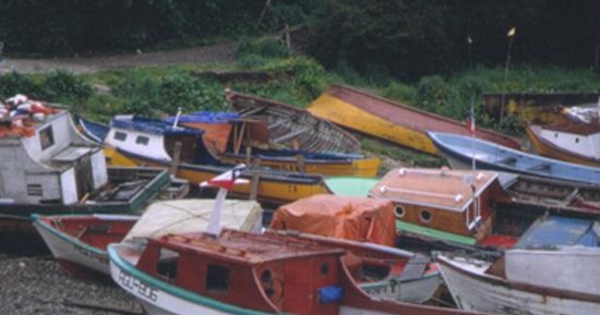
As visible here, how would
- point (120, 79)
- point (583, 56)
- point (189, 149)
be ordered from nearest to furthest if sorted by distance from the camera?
point (189, 149), point (120, 79), point (583, 56)

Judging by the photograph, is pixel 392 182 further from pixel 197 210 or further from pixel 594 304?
pixel 594 304

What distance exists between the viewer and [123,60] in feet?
117

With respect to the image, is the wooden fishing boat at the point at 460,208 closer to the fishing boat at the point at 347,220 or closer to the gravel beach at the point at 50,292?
the fishing boat at the point at 347,220

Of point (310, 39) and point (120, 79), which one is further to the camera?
point (310, 39)

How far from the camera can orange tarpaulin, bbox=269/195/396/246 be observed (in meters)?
18.1

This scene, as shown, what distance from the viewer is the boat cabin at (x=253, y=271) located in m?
14.9

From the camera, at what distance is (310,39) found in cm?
3800

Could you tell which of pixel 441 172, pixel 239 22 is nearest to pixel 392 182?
pixel 441 172

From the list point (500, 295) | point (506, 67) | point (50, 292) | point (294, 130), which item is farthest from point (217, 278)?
point (506, 67)

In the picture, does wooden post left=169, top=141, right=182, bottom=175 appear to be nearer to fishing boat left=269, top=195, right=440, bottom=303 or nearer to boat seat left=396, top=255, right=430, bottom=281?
fishing boat left=269, top=195, right=440, bottom=303

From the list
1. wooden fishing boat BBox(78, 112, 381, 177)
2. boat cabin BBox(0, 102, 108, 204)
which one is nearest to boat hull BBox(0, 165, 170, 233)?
boat cabin BBox(0, 102, 108, 204)

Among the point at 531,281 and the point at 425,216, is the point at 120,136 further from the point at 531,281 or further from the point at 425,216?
the point at 531,281

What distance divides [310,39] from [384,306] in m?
23.5

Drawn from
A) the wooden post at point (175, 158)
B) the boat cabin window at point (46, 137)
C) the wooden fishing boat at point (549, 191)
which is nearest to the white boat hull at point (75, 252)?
the boat cabin window at point (46, 137)
